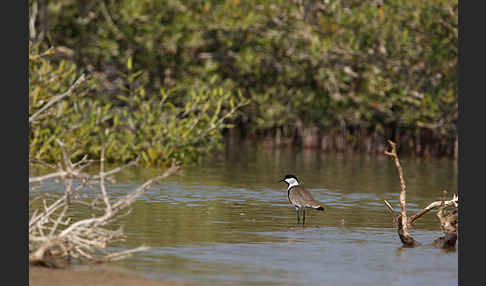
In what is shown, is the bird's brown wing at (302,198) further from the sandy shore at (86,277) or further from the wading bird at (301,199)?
the sandy shore at (86,277)

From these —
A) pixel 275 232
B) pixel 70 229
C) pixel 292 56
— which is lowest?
pixel 275 232

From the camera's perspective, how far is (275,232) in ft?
42.8

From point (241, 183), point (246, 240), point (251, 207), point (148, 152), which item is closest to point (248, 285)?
point (246, 240)

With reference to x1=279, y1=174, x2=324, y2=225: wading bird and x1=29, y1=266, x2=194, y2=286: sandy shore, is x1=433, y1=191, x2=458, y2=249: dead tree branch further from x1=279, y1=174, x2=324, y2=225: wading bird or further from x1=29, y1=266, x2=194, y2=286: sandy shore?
x1=29, y1=266, x2=194, y2=286: sandy shore

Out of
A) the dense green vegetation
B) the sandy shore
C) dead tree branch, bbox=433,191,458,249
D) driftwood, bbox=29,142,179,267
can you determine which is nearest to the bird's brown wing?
dead tree branch, bbox=433,191,458,249

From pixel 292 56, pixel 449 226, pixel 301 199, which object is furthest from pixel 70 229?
pixel 292 56

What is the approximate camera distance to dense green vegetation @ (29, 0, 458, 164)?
3009 cm

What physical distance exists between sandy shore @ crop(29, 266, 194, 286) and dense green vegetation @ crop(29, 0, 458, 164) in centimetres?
1758

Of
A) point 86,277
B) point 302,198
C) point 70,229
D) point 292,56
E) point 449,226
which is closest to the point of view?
point 86,277

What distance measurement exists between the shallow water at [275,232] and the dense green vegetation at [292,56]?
7257 mm

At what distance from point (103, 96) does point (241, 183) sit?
8.66m

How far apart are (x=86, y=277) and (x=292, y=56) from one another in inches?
904

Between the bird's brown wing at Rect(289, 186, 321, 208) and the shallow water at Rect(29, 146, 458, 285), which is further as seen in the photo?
the bird's brown wing at Rect(289, 186, 321, 208)

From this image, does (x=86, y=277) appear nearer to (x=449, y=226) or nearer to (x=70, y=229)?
(x=70, y=229)
